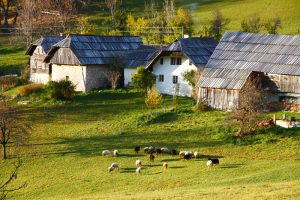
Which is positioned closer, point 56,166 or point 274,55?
point 56,166

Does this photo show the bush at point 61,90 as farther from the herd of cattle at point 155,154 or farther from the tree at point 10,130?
the herd of cattle at point 155,154

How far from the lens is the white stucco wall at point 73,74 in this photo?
5862cm


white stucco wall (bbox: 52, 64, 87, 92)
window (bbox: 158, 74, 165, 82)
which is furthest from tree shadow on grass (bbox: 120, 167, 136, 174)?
white stucco wall (bbox: 52, 64, 87, 92)

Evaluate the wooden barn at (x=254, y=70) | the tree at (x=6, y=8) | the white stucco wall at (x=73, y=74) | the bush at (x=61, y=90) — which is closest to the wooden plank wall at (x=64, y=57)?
the white stucco wall at (x=73, y=74)

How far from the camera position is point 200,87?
50.0 meters

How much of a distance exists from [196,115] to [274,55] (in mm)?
7461

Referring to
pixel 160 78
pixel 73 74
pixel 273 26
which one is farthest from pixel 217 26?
pixel 73 74

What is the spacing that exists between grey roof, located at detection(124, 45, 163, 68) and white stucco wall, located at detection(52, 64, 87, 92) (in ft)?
13.1

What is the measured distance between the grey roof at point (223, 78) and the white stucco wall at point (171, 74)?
4559mm

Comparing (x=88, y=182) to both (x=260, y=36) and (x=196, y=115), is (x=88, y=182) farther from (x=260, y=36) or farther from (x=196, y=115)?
(x=260, y=36)

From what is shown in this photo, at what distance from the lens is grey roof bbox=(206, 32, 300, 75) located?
48500 mm

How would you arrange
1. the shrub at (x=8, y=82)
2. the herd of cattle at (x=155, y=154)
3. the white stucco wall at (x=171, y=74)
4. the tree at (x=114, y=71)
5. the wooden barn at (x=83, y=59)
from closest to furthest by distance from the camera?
the herd of cattle at (x=155, y=154), the white stucco wall at (x=171, y=74), the tree at (x=114, y=71), the wooden barn at (x=83, y=59), the shrub at (x=8, y=82)

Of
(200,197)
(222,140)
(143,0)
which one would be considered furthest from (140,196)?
(143,0)

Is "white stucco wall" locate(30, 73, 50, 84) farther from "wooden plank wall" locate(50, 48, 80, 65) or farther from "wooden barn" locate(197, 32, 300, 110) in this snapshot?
"wooden barn" locate(197, 32, 300, 110)
